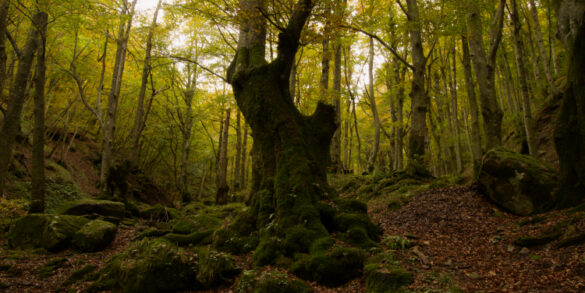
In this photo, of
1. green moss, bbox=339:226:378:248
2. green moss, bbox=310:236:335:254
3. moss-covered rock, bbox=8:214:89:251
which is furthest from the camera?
moss-covered rock, bbox=8:214:89:251

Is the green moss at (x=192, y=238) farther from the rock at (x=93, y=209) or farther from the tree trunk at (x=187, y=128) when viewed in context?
the tree trunk at (x=187, y=128)

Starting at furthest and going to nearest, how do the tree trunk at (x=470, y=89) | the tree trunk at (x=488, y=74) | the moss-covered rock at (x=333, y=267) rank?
the tree trunk at (x=470, y=89)
the tree trunk at (x=488, y=74)
the moss-covered rock at (x=333, y=267)

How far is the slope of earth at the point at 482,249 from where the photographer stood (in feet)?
11.5

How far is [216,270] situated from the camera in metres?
4.75

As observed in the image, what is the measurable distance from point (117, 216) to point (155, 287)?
6.31 meters

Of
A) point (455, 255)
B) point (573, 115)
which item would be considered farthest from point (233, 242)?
point (573, 115)

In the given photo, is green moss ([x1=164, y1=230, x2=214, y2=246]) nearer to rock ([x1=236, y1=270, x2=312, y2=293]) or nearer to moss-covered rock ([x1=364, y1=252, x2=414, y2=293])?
rock ([x1=236, y1=270, x2=312, y2=293])

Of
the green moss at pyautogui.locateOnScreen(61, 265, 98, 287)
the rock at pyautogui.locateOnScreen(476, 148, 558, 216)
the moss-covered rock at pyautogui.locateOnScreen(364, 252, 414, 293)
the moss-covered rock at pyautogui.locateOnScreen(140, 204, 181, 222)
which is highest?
the rock at pyautogui.locateOnScreen(476, 148, 558, 216)

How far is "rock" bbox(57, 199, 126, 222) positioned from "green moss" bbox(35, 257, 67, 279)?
3.10 metres

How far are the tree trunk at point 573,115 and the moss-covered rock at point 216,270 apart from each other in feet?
20.2

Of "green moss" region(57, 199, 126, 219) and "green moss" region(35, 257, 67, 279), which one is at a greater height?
"green moss" region(57, 199, 126, 219)

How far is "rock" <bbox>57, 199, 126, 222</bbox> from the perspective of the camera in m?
8.89

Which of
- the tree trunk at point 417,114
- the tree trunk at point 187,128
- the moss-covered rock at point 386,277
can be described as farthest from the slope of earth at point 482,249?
the tree trunk at point 187,128

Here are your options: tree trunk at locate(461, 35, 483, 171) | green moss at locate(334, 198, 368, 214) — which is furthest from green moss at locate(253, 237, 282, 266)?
tree trunk at locate(461, 35, 483, 171)
